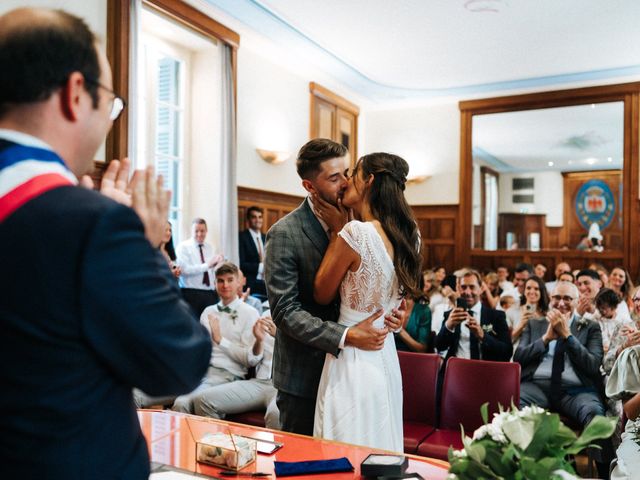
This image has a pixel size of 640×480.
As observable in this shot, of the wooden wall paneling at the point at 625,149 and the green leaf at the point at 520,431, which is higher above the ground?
the wooden wall paneling at the point at 625,149

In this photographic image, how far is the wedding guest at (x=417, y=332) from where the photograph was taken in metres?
4.48

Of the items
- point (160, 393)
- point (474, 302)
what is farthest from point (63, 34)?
point (474, 302)

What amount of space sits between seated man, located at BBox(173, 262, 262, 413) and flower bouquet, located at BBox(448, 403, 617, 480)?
3173 millimetres

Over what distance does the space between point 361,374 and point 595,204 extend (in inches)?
410

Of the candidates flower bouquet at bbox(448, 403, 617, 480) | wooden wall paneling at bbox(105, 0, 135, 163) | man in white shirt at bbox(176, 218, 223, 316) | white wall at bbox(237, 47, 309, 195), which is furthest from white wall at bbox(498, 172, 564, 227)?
flower bouquet at bbox(448, 403, 617, 480)

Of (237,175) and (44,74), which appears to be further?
(237,175)

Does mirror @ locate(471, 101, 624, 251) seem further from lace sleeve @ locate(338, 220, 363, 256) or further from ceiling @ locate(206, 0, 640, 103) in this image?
lace sleeve @ locate(338, 220, 363, 256)

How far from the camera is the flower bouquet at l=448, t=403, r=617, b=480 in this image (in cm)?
93

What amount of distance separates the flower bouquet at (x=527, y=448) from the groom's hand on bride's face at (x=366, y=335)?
3.11 ft

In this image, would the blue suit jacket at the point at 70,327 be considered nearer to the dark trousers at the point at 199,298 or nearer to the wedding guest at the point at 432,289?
the dark trousers at the point at 199,298

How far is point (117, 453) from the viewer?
32.3 inches

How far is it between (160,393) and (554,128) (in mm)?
10290

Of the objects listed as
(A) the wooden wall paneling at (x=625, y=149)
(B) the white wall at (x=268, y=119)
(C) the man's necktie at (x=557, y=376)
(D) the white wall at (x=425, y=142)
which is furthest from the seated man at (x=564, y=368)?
(D) the white wall at (x=425, y=142)

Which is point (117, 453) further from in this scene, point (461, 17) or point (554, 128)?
point (554, 128)
